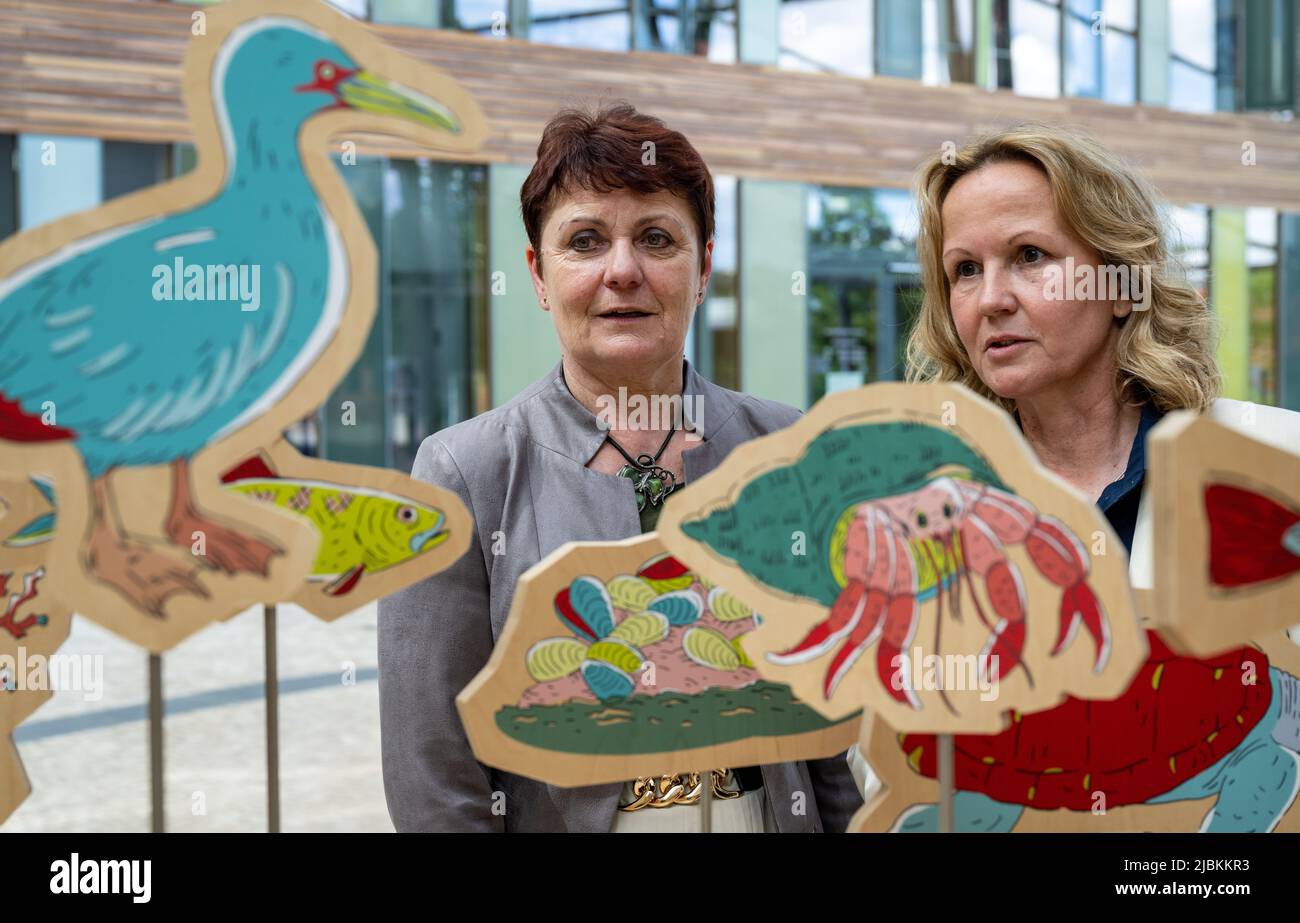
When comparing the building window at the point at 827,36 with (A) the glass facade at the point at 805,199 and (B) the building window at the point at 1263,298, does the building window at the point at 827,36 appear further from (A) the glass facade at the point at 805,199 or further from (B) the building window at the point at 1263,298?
(B) the building window at the point at 1263,298

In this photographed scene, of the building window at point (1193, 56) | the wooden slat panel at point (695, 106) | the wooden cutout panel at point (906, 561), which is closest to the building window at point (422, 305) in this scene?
the wooden slat panel at point (695, 106)

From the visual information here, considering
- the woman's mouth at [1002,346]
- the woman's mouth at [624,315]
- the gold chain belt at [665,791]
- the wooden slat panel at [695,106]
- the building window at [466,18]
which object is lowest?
the gold chain belt at [665,791]

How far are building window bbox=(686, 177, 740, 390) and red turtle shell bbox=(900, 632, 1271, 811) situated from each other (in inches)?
285

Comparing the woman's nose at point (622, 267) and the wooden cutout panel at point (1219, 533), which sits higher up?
the woman's nose at point (622, 267)

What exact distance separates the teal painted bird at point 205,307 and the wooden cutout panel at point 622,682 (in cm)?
26

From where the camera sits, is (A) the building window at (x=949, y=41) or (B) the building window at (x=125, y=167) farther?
(A) the building window at (x=949, y=41)

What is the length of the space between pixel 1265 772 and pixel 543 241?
1.01 m

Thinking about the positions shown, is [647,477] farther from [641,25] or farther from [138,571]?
[641,25]

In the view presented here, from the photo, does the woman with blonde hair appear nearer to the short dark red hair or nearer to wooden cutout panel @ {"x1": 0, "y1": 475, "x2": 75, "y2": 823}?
the short dark red hair

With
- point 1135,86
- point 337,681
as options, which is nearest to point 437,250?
point 337,681

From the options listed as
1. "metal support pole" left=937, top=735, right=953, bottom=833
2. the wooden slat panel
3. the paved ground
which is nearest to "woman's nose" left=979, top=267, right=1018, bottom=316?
"metal support pole" left=937, top=735, right=953, bottom=833

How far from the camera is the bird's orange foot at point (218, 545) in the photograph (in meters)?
1.17

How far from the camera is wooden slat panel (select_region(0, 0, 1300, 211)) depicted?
22.9 feet

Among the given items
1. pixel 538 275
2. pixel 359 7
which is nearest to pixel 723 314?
pixel 359 7
